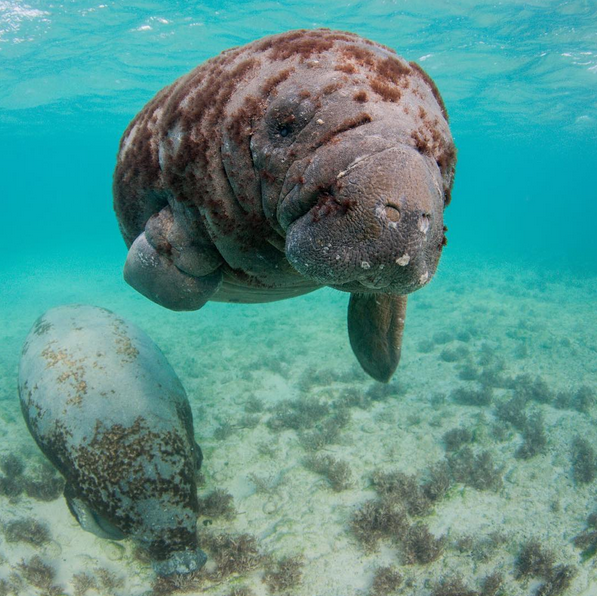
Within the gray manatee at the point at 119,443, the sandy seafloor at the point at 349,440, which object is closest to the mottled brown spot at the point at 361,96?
the gray manatee at the point at 119,443

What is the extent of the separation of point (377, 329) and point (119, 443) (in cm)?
302

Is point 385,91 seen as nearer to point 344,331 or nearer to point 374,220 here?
point 374,220

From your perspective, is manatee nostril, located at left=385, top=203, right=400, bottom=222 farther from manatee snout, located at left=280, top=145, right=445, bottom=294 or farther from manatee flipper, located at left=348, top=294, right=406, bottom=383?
manatee flipper, located at left=348, top=294, right=406, bottom=383

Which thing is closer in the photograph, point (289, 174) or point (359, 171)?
point (359, 171)

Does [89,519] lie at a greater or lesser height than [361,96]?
lesser

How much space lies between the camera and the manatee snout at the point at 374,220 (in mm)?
1688

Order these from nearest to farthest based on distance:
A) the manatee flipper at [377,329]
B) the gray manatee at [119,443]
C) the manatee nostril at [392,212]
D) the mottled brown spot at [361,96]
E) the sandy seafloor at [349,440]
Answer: the manatee nostril at [392,212], the mottled brown spot at [361,96], the manatee flipper at [377,329], the gray manatee at [119,443], the sandy seafloor at [349,440]

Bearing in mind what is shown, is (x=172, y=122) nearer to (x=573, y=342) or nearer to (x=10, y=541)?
(x=10, y=541)

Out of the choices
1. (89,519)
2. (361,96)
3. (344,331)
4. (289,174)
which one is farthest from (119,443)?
(344,331)

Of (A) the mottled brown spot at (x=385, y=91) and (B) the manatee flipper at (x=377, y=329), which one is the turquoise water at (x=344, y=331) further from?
(A) the mottled brown spot at (x=385, y=91)

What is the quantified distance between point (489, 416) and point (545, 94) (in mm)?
26569

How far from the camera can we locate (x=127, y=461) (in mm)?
4516

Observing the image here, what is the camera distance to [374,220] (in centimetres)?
169

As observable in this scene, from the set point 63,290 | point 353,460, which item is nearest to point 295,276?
point 353,460
